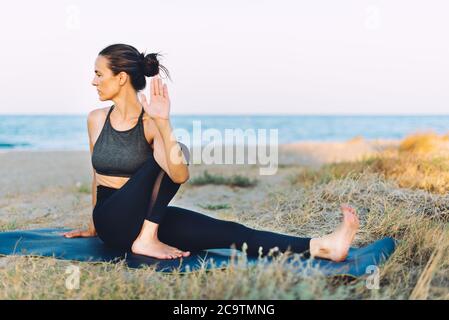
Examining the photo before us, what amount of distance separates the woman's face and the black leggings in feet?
1.80

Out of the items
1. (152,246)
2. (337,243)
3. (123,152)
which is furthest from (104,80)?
(337,243)

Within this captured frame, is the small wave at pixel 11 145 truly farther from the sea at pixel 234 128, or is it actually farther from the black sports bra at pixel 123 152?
the black sports bra at pixel 123 152

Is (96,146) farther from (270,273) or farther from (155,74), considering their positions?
(270,273)

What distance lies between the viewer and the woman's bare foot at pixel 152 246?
11.5 ft

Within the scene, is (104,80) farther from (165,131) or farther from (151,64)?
(165,131)

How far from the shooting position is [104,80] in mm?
3615

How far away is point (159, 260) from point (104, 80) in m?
1.22

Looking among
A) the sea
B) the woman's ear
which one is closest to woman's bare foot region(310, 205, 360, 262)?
the woman's ear

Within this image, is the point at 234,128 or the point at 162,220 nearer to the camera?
the point at 162,220

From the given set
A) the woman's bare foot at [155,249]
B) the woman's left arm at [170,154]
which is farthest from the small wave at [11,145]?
the woman's left arm at [170,154]

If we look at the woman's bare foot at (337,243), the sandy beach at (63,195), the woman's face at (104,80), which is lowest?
the sandy beach at (63,195)

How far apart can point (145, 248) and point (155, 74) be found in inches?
45.1

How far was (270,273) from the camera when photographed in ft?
8.41

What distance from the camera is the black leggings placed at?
3.43m
